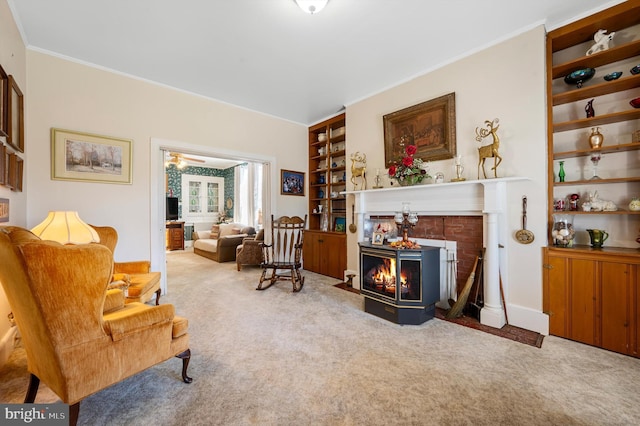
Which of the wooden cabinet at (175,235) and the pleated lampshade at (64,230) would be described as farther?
the wooden cabinet at (175,235)

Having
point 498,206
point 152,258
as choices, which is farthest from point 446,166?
point 152,258

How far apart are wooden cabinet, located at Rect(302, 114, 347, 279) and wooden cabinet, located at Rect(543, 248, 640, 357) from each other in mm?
2673

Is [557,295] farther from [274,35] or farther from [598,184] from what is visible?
[274,35]

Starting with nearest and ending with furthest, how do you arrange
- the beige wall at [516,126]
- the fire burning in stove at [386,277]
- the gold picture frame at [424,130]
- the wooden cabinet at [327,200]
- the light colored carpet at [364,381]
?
the light colored carpet at [364,381] → the beige wall at [516,126] → the fire burning in stove at [386,277] → the gold picture frame at [424,130] → the wooden cabinet at [327,200]

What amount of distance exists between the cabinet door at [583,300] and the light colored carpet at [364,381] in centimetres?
12

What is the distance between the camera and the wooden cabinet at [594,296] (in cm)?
206

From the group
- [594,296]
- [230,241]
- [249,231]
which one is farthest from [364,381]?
[249,231]

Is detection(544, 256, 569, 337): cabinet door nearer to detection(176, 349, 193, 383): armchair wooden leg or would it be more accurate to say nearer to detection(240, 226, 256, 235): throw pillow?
detection(176, 349, 193, 383): armchair wooden leg

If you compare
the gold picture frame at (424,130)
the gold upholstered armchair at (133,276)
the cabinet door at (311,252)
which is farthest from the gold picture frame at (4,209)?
the gold picture frame at (424,130)

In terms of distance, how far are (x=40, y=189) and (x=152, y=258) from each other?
137cm

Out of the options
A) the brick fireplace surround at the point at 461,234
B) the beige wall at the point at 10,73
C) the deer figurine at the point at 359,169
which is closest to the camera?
the beige wall at the point at 10,73

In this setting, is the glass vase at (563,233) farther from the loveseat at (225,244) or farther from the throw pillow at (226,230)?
the throw pillow at (226,230)

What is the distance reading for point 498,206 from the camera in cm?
262

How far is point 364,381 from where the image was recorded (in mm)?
1770
